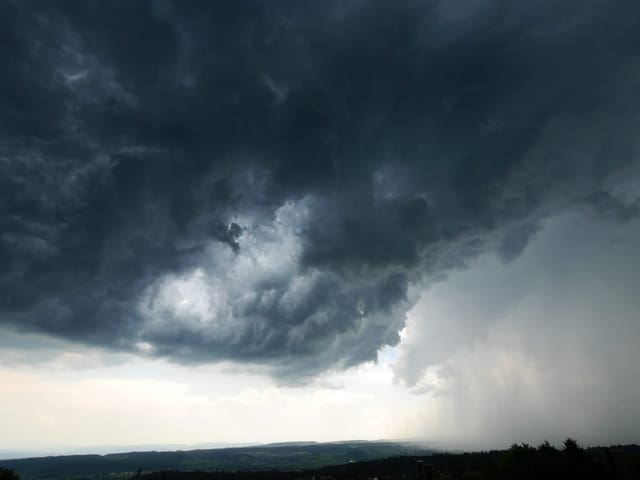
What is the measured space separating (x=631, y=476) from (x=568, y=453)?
1466 inches

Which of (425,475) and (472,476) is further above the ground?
(472,476)

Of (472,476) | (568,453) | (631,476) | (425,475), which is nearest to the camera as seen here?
(425,475)

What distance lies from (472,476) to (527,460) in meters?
98.7

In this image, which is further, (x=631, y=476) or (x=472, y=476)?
(x=472, y=476)

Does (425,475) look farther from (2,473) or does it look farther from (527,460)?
(2,473)

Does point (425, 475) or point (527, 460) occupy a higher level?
point (527, 460)

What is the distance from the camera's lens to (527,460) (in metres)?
107

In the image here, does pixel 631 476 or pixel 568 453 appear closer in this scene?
pixel 568 453

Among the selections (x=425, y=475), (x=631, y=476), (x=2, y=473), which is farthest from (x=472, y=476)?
(x=2, y=473)

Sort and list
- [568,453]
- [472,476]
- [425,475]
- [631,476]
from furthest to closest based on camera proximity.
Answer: [472,476], [631,476], [568,453], [425,475]

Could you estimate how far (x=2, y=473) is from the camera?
10125 cm

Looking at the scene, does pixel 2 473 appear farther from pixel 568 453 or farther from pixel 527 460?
pixel 568 453

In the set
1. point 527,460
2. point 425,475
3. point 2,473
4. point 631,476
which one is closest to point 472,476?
point 631,476

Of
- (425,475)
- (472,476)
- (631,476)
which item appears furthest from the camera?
(472,476)
